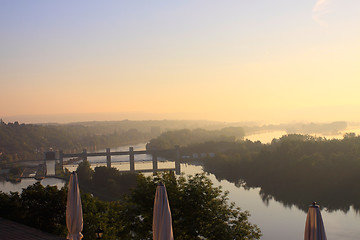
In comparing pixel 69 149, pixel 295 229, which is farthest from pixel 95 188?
pixel 69 149

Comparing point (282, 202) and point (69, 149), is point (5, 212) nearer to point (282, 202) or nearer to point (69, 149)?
point (282, 202)

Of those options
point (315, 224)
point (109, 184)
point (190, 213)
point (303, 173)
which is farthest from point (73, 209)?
point (303, 173)

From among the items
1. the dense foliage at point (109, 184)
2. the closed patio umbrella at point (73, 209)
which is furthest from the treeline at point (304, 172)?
the closed patio umbrella at point (73, 209)

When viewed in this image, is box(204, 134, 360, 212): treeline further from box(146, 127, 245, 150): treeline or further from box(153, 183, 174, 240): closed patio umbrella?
box(146, 127, 245, 150): treeline

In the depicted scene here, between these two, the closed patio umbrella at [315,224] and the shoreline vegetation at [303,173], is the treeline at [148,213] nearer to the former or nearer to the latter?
the closed patio umbrella at [315,224]

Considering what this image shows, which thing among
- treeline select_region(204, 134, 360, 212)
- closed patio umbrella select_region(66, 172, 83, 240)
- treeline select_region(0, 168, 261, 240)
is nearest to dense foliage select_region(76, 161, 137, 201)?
treeline select_region(204, 134, 360, 212)

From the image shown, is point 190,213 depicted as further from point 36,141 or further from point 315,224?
point 36,141
